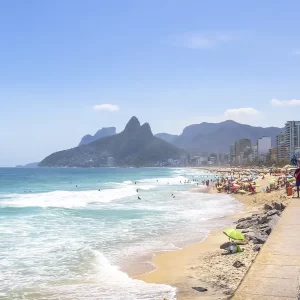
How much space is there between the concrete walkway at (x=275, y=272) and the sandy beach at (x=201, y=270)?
1.52 m

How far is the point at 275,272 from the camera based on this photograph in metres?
5.82

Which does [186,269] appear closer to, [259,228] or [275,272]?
[259,228]

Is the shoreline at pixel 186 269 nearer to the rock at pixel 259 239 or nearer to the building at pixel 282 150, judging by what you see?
the rock at pixel 259 239

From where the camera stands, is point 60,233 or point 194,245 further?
point 60,233

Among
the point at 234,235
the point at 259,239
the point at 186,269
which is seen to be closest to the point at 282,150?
the point at 234,235

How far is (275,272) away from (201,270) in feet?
17.9

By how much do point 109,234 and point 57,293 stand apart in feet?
26.8

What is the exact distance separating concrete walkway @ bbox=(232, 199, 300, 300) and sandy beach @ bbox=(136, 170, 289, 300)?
1.52m

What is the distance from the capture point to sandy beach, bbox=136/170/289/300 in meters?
8.89

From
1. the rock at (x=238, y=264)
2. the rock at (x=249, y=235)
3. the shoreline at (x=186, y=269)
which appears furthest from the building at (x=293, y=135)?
the rock at (x=238, y=264)

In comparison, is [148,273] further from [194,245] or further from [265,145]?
[265,145]

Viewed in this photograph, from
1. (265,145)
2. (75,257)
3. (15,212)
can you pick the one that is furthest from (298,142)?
(75,257)

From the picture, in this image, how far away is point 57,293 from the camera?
9.43 meters

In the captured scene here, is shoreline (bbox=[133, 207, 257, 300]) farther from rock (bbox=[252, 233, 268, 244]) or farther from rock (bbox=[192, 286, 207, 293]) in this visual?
rock (bbox=[252, 233, 268, 244])
